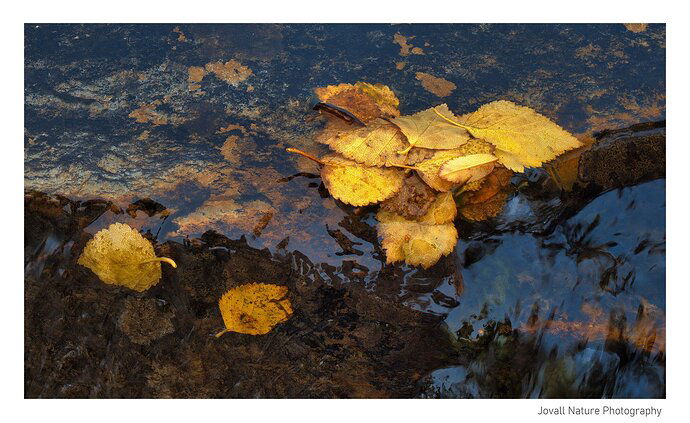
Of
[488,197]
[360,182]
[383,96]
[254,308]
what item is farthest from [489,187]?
[254,308]

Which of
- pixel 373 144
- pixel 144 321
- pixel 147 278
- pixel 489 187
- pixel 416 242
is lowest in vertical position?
pixel 144 321

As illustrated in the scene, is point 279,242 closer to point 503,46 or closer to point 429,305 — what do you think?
point 429,305

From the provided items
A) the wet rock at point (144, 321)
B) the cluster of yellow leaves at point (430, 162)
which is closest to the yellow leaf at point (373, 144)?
the cluster of yellow leaves at point (430, 162)

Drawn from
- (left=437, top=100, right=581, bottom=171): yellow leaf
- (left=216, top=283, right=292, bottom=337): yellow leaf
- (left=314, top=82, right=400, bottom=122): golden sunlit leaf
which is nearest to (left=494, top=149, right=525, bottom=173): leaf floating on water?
(left=437, top=100, right=581, bottom=171): yellow leaf

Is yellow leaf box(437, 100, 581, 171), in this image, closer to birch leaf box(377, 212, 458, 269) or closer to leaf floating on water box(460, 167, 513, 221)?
leaf floating on water box(460, 167, 513, 221)

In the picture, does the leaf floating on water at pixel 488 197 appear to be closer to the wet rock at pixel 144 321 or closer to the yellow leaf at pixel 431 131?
the yellow leaf at pixel 431 131

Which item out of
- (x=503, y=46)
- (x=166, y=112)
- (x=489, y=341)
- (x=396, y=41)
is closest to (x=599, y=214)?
(x=489, y=341)

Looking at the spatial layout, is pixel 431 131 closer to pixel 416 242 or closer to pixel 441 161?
pixel 441 161
